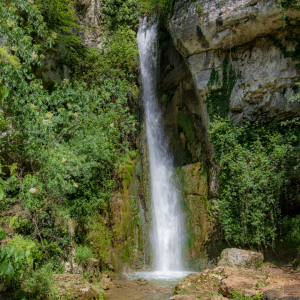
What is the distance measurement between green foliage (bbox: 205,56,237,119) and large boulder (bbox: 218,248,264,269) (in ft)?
17.6

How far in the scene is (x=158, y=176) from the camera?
1298 cm

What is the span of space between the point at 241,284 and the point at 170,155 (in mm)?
7753

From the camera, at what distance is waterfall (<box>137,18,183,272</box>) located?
11.1 meters

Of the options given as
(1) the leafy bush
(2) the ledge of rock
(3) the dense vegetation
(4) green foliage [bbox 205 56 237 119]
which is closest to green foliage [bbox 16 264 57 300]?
(3) the dense vegetation

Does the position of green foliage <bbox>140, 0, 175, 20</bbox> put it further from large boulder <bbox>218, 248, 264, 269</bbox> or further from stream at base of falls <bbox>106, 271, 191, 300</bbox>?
stream at base of falls <bbox>106, 271, 191, 300</bbox>

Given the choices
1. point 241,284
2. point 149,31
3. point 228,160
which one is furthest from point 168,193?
point 149,31

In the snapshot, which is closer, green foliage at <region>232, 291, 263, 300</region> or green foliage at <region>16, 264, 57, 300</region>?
green foliage at <region>232, 291, 263, 300</region>

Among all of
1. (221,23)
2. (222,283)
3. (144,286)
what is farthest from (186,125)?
(222,283)

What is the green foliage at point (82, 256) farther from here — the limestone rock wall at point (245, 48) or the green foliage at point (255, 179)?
the limestone rock wall at point (245, 48)

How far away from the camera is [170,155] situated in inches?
527

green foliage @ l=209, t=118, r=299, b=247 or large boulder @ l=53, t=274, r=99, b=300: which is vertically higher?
green foliage @ l=209, t=118, r=299, b=247

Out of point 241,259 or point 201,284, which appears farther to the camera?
point 241,259

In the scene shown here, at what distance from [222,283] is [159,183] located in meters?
6.55

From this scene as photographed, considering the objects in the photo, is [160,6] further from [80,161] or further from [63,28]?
[80,161]
